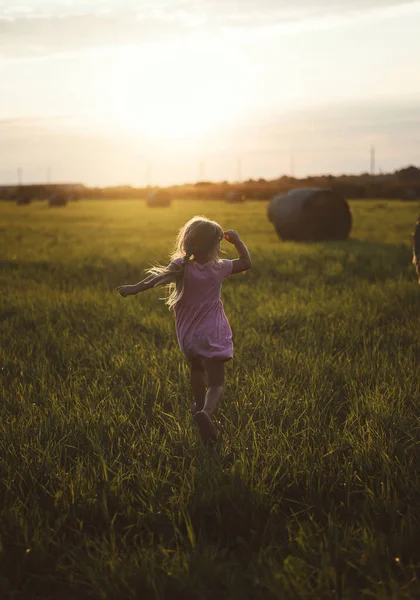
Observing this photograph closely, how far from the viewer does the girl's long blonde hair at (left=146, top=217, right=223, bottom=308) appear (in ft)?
11.8

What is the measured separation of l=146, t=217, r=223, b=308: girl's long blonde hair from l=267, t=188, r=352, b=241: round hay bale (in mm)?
12105

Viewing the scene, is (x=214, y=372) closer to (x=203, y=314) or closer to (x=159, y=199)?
(x=203, y=314)

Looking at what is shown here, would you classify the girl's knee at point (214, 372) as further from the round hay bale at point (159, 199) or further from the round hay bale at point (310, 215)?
the round hay bale at point (159, 199)

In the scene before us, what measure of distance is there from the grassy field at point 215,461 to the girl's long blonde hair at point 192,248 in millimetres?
840

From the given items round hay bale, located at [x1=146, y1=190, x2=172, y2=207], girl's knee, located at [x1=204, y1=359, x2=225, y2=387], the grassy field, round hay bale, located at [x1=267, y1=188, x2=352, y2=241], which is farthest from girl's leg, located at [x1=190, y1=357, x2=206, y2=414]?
round hay bale, located at [x1=146, y1=190, x2=172, y2=207]

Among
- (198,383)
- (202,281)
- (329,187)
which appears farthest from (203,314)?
(329,187)

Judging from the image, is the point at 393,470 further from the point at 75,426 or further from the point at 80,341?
the point at 80,341

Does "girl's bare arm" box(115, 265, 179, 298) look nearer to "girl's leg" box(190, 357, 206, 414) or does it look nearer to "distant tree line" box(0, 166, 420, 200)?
"girl's leg" box(190, 357, 206, 414)

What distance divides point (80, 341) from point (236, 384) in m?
1.87

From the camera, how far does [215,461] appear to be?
3.33 meters

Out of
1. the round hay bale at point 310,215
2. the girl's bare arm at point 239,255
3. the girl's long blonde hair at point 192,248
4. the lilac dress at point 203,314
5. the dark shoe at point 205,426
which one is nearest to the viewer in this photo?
the dark shoe at point 205,426

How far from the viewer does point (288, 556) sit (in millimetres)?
2426

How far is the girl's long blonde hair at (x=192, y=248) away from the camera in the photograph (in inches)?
142

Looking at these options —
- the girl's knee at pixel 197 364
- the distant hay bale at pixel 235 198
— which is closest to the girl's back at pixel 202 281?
the girl's knee at pixel 197 364
